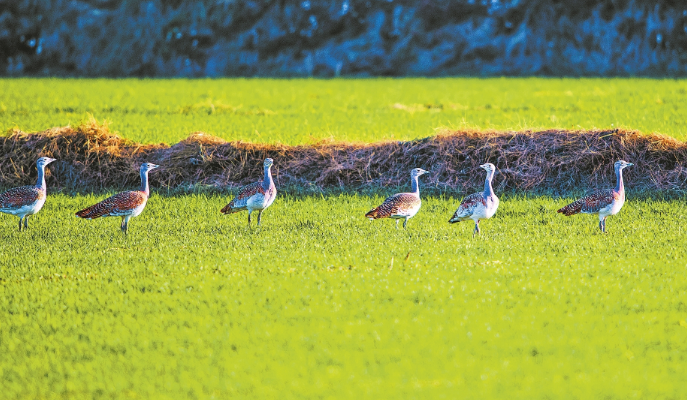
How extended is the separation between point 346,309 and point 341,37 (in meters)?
60.9

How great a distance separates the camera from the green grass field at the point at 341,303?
700 centimetres

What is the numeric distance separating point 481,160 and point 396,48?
4999cm

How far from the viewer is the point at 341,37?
67.8m

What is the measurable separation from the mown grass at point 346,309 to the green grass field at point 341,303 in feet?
0.10

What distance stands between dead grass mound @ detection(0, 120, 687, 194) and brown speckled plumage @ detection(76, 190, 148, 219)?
187 inches

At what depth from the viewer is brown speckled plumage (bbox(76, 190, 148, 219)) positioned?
13133mm

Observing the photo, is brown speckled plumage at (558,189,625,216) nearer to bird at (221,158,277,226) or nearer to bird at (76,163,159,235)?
bird at (221,158,277,226)

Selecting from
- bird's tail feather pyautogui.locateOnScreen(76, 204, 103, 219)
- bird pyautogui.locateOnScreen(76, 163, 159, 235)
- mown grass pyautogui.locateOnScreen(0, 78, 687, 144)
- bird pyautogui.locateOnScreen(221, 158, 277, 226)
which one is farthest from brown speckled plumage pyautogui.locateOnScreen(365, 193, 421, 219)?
mown grass pyautogui.locateOnScreen(0, 78, 687, 144)

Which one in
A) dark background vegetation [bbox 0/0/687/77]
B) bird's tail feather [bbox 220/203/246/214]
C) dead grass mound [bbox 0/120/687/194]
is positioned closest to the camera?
bird's tail feather [bbox 220/203/246/214]

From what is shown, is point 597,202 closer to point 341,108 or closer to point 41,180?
point 41,180

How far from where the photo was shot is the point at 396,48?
6638 centimetres

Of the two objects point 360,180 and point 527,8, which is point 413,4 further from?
point 360,180

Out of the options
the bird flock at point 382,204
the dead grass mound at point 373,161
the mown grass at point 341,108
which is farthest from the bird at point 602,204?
the mown grass at point 341,108


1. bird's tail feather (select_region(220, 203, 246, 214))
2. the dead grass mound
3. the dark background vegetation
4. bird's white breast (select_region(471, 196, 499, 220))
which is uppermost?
bird's white breast (select_region(471, 196, 499, 220))
